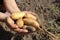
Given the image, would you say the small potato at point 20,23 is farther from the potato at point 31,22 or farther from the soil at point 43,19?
the soil at point 43,19

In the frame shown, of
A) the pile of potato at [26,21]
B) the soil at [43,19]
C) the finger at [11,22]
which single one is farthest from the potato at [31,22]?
the soil at [43,19]

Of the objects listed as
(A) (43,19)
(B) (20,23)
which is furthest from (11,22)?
(A) (43,19)

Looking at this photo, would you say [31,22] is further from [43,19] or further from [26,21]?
[43,19]

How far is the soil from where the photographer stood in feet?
8.64

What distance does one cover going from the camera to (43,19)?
2.90m

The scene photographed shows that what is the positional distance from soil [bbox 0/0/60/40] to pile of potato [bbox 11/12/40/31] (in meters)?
0.47

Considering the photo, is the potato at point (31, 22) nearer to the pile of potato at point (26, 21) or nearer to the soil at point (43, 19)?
the pile of potato at point (26, 21)

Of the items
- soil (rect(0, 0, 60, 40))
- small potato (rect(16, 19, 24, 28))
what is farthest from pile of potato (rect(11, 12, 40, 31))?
soil (rect(0, 0, 60, 40))

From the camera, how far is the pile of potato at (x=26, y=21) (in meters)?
1.93

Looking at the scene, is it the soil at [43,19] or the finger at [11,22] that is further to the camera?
the soil at [43,19]

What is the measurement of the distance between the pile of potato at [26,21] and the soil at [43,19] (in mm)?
466

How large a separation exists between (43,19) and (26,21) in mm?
951

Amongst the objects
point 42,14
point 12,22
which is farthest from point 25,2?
point 12,22

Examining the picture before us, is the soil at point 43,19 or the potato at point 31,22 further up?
the potato at point 31,22
